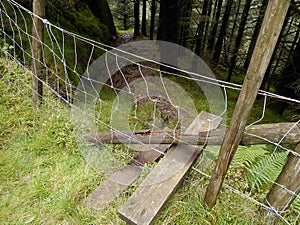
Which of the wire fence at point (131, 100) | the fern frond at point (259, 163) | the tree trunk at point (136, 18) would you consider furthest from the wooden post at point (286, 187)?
the tree trunk at point (136, 18)

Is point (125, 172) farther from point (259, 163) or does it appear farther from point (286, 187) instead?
point (259, 163)

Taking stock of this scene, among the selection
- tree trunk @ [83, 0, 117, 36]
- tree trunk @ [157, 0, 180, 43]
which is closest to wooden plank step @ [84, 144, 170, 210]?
tree trunk @ [157, 0, 180, 43]

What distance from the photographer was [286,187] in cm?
170

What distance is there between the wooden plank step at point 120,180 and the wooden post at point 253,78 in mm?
784

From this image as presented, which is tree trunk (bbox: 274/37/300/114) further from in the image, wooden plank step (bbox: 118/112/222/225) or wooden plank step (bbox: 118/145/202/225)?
wooden plank step (bbox: 118/145/202/225)

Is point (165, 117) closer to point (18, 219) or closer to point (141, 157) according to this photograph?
point (141, 157)

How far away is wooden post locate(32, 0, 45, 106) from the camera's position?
2734mm

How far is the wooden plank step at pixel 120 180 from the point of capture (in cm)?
214

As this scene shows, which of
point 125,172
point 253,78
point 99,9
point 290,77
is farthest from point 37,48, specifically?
point 99,9

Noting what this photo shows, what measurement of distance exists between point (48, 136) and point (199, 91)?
21.5 feet

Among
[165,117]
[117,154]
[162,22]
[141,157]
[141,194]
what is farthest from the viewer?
[162,22]

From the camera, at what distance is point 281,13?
3.68 ft

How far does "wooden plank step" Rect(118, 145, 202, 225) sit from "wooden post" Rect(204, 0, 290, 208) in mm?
313

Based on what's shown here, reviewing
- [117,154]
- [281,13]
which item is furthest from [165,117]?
[281,13]
